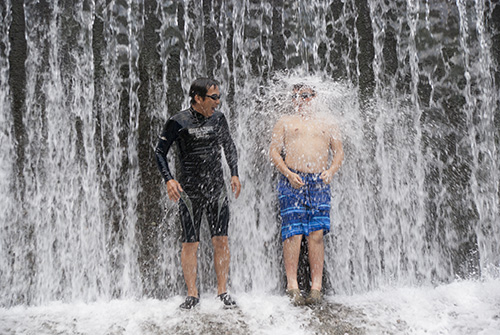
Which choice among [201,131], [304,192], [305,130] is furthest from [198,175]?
[305,130]

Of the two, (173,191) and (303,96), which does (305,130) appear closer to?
(303,96)

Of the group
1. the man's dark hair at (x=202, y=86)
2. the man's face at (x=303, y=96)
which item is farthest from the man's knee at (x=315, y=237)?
the man's dark hair at (x=202, y=86)

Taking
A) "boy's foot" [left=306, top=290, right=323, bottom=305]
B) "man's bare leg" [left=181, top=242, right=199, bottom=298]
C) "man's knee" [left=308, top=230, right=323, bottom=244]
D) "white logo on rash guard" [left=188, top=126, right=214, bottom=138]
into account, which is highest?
"white logo on rash guard" [left=188, top=126, right=214, bottom=138]

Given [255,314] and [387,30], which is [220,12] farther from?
[255,314]

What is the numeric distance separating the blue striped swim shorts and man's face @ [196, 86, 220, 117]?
922mm

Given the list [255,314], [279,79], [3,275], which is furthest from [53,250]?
[279,79]

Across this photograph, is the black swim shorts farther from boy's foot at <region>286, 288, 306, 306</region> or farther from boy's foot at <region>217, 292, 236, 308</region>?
boy's foot at <region>286, 288, 306, 306</region>

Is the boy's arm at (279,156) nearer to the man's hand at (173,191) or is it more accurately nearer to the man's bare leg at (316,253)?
the man's bare leg at (316,253)

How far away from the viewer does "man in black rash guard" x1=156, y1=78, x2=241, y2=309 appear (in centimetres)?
355

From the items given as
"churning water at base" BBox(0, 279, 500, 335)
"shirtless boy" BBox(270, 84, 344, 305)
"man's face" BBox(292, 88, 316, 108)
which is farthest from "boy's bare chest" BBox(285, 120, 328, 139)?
"churning water at base" BBox(0, 279, 500, 335)

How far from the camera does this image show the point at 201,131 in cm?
362

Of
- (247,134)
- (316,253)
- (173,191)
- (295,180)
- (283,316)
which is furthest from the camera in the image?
(247,134)

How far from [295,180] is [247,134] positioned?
1005mm

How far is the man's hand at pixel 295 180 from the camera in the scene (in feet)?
11.7
